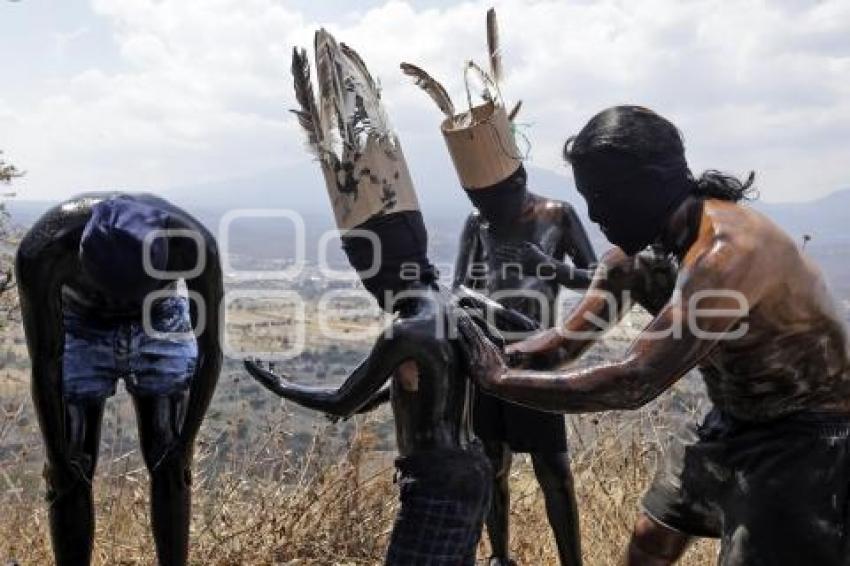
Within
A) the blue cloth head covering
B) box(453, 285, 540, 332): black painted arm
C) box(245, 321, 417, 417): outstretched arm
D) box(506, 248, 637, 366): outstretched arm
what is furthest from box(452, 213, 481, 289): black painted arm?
the blue cloth head covering

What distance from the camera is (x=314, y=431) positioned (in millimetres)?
4922

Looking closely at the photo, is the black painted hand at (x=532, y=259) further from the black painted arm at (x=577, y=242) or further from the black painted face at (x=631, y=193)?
the black painted face at (x=631, y=193)

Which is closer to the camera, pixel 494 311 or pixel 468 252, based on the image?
pixel 494 311

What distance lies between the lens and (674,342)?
2.21 m

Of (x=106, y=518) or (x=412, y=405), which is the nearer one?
(x=412, y=405)

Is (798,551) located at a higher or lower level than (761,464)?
lower

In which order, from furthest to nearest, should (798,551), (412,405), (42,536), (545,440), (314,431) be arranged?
(314,431)
(42,536)
(545,440)
(412,405)
(798,551)

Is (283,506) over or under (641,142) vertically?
under

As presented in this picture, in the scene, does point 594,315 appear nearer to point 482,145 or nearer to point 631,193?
point 631,193

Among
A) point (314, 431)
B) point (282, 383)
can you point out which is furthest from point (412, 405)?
point (314, 431)

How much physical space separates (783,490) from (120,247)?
6.30ft

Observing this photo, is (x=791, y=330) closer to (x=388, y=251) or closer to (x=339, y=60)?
(x=388, y=251)

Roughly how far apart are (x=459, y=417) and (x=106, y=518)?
264 centimetres

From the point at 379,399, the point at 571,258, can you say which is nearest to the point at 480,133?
the point at 571,258
